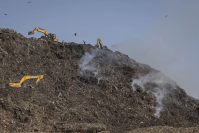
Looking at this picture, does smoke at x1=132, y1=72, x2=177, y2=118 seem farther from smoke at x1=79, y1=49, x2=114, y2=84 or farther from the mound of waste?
smoke at x1=79, y1=49, x2=114, y2=84

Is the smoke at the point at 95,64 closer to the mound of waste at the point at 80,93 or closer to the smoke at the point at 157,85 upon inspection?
the mound of waste at the point at 80,93

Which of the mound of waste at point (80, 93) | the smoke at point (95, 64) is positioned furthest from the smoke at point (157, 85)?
the smoke at point (95, 64)

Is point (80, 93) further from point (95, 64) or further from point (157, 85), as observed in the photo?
point (157, 85)

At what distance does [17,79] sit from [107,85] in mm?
6686

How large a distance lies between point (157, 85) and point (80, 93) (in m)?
7.34

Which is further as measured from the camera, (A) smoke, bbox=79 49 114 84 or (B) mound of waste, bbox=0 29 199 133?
(A) smoke, bbox=79 49 114 84

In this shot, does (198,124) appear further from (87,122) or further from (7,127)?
(7,127)

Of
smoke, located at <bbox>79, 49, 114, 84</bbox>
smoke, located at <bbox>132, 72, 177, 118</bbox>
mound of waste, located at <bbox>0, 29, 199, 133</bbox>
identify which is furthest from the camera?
smoke, located at <bbox>79, 49, 114, 84</bbox>

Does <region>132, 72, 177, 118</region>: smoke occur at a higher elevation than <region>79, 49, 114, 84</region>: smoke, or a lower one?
lower

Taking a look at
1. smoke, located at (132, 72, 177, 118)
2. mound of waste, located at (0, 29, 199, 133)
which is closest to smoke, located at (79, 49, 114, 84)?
mound of waste, located at (0, 29, 199, 133)

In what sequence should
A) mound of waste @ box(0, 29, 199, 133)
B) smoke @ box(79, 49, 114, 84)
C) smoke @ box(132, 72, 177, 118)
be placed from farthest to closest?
1. smoke @ box(79, 49, 114, 84)
2. smoke @ box(132, 72, 177, 118)
3. mound of waste @ box(0, 29, 199, 133)

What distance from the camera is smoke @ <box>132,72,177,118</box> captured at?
63.1 ft

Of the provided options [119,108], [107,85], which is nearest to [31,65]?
[107,85]

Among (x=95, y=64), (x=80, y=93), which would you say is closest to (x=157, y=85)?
(x=95, y=64)
